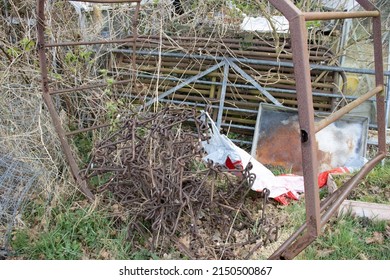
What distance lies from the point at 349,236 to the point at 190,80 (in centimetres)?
244

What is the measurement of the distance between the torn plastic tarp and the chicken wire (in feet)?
4.73

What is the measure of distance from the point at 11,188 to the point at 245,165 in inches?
73.9

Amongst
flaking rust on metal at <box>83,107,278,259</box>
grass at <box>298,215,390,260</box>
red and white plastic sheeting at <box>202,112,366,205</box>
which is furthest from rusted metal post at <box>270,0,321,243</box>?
red and white plastic sheeting at <box>202,112,366,205</box>

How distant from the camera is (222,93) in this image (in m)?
4.54

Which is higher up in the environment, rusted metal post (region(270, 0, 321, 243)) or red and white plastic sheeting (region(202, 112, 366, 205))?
rusted metal post (region(270, 0, 321, 243))

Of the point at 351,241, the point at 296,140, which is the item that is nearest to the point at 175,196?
the point at 351,241

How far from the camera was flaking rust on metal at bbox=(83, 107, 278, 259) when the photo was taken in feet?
8.93

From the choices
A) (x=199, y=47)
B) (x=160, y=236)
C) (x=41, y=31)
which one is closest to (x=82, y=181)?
(x=160, y=236)

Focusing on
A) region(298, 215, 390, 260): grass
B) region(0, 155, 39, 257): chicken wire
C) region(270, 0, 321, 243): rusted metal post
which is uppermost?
region(270, 0, 321, 243): rusted metal post

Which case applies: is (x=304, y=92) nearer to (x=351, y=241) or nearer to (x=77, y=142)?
(x=351, y=241)

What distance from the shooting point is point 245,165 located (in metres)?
3.53

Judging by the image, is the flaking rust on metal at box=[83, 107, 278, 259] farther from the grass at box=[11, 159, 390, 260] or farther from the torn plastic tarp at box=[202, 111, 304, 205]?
the torn plastic tarp at box=[202, 111, 304, 205]

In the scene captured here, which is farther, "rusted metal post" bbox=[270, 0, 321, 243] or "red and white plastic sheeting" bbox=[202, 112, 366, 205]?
"red and white plastic sheeting" bbox=[202, 112, 366, 205]

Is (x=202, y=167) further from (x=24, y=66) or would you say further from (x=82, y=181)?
(x=24, y=66)
